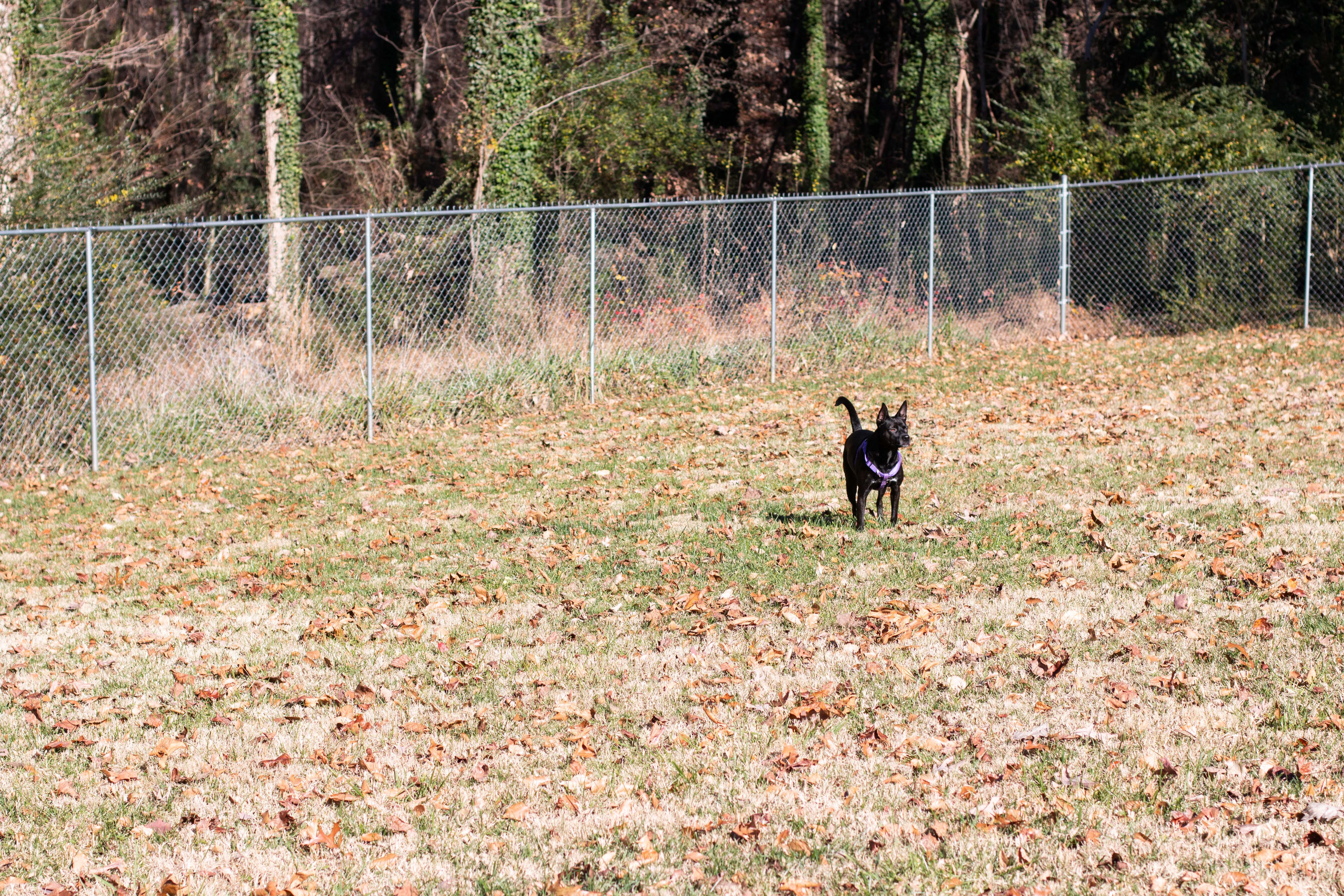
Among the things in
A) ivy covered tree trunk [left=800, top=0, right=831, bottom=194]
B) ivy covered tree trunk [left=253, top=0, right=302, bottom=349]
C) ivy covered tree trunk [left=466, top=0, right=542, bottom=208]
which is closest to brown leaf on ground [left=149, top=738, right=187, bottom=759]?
ivy covered tree trunk [left=253, top=0, right=302, bottom=349]

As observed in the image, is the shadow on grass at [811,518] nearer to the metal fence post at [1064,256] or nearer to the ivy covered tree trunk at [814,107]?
the metal fence post at [1064,256]

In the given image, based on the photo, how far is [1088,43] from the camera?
83.8 feet

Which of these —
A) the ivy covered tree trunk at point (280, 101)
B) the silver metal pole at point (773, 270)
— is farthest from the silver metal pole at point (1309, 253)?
the ivy covered tree trunk at point (280, 101)

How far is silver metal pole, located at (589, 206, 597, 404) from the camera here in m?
12.9

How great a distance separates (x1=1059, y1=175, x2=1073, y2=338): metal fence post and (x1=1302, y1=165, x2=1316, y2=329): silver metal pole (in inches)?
108

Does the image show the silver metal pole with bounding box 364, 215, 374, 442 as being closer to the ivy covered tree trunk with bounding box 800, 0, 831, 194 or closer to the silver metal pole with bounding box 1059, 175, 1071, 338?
the silver metal pole with bounding box 1059, 175, 1071, 338

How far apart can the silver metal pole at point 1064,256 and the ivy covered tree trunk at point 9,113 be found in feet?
38.5

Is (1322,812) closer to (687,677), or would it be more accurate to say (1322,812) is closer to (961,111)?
(687,677)

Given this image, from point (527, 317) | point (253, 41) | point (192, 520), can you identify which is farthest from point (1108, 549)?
point (253, 41)

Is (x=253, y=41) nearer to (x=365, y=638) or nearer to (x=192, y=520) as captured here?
(x=192, y=520)

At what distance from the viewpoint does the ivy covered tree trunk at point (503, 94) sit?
17.9 meters

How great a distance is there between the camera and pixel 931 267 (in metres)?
15.1

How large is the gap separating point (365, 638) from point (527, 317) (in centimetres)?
754

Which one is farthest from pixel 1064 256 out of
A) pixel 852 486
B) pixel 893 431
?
pixel 893 431
